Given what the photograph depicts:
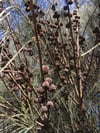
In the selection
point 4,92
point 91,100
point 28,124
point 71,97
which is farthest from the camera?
point 4,92

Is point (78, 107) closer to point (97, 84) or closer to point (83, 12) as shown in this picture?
point (97, 84)

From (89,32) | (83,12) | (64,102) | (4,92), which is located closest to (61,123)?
(64,102)

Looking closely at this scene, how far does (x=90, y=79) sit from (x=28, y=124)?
56cm

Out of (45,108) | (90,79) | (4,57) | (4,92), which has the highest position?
(4,57)

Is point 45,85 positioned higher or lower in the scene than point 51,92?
higher

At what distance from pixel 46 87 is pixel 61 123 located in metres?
0.38

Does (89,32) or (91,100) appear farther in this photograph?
(89,32)

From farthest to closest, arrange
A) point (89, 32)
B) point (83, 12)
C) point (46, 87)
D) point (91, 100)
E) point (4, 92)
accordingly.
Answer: point (83, 12)
point (89, 32)
point (4, 92)
point (91, 100)
point (46, 87)

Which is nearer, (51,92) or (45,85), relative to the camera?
(45,85)

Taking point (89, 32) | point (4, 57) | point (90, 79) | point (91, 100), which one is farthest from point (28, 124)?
point (89, 32)

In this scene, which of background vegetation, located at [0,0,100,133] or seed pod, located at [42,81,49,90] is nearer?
seed pod, located at [42,81,49,90]

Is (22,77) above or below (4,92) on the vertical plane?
above

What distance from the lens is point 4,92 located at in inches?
74.7

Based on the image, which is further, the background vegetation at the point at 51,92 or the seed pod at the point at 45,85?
the background vegetation at the point at 51,92
